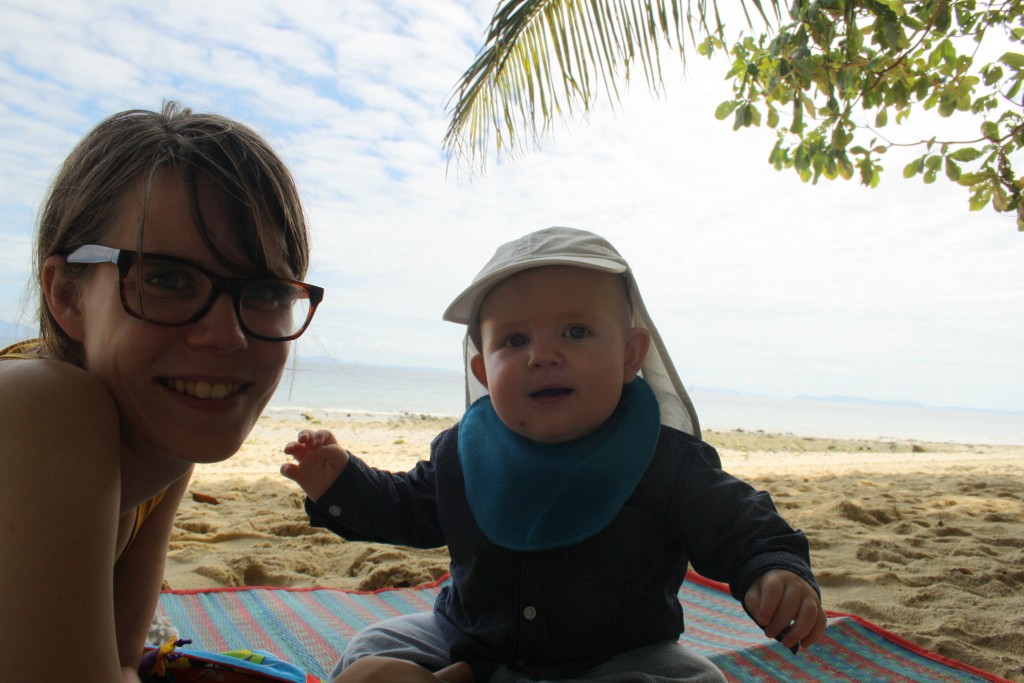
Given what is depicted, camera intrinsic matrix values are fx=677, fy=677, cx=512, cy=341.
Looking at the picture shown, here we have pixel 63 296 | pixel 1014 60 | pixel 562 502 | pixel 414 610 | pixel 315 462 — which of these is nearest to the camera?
pixel 63 296

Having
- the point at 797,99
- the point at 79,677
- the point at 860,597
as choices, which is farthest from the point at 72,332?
the point at 797,99

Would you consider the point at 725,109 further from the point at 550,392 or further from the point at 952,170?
the point at 550,392

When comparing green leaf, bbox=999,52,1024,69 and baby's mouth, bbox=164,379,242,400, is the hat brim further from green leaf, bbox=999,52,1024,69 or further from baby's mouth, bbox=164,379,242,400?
green leaf, bbox=999,52,1024,69

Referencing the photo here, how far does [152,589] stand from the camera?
151 centimetres

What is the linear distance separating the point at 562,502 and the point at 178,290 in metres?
0.92

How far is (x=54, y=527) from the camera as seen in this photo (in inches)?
34.7

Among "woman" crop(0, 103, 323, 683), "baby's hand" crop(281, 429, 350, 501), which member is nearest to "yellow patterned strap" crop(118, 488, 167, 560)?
"woman" crop(0, 103, 323, 683)

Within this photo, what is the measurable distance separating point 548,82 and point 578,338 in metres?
3.23

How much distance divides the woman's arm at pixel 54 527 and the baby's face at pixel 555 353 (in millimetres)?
859

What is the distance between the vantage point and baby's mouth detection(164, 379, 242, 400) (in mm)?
1141

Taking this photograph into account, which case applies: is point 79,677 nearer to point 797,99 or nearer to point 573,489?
point 573,489

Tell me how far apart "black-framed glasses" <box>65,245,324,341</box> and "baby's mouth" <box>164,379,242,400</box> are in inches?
3.9

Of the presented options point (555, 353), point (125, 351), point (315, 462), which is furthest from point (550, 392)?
point (125, 351)

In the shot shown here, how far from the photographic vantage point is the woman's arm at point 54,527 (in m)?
0.85
